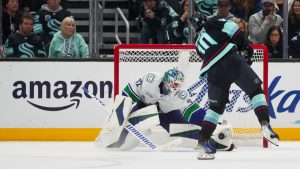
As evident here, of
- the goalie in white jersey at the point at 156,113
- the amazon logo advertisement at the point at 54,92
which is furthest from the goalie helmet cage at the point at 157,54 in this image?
the goalie in white jersey at the point at 156,113

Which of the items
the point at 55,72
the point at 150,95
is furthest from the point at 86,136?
the point at 150,95

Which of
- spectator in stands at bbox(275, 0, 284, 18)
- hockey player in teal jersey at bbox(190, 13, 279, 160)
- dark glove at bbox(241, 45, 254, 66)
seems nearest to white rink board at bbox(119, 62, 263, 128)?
spectator in stands at bbox(275, 0, 284, 18)

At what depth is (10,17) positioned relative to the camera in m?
10.1

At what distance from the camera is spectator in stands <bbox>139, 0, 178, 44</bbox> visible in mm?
10305

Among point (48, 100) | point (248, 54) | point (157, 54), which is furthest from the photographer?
point (48, 100)

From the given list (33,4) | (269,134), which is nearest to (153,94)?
(269,134)

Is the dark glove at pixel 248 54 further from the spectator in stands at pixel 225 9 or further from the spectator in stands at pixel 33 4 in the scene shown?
the spectator in stands at pixel 33 4

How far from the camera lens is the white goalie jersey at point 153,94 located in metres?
8.14

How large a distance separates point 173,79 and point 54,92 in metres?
2.06

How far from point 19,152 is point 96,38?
2.27 m

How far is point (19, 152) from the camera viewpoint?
7996 millimetres

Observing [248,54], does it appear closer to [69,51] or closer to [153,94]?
[153,94]

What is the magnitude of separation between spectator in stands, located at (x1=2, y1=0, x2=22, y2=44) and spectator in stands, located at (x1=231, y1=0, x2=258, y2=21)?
2.26 metres

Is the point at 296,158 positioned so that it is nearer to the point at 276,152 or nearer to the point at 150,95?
the point at 276,152
